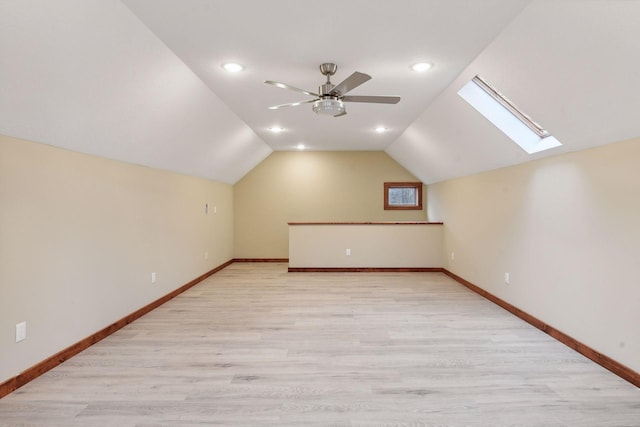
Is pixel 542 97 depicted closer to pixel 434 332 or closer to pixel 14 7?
pixel 434 332

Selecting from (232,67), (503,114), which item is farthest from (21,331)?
(503,114)

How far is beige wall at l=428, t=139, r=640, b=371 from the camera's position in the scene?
2521mm

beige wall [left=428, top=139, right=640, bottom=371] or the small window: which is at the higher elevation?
the small window

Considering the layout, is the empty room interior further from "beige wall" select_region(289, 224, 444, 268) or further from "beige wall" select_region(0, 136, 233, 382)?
"beige wall" select_region(289, 224, 444, 268)

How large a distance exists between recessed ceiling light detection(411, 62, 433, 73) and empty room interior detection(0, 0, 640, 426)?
52 millimetres

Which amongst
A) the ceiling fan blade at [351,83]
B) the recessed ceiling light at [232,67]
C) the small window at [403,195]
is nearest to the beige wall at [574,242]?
the ceiling fan blade at [351,83]

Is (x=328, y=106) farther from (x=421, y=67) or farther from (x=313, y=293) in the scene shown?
(x=313, y=293)

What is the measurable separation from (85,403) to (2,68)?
6.68 ft

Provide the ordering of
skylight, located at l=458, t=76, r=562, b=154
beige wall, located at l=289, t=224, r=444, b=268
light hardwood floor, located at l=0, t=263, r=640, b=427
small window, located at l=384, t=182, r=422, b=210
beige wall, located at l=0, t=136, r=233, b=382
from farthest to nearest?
small window, located at l=384, t=182, r=422, b=210, beige wall, located at l=289, t=224, r=444, b=268, skylight, located at l=458, t=76, r=562, b=154, beige wall, located at l=0, t=136, r=233, b=382, light hardwood floor, located at l=0, t=263, r=640, b=427

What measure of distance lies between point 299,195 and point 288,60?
4.90m

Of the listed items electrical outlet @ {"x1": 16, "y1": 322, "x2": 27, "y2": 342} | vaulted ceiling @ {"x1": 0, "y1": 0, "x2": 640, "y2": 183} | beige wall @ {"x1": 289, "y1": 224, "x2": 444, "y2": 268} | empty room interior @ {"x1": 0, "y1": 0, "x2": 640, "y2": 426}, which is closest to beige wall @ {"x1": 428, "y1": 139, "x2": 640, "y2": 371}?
empty room interior @ {"x1": 0, "y1": 0, "x2": 640, "y2": 426}

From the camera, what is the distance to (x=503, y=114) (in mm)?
3650

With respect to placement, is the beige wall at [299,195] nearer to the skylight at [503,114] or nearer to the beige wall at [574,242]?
the beige wall at [574,242]

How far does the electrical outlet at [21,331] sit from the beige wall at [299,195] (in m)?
5.36
